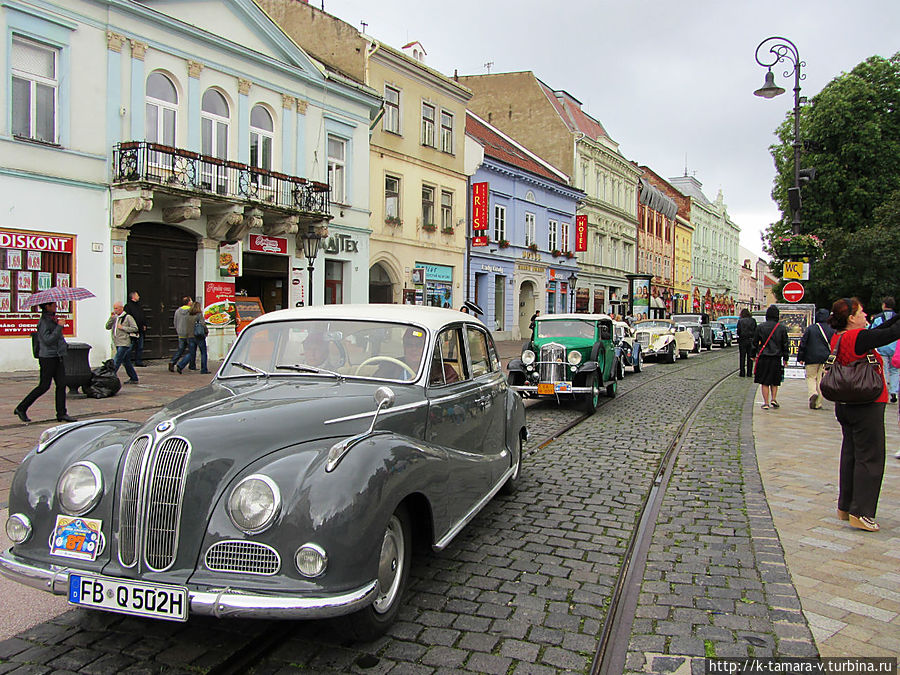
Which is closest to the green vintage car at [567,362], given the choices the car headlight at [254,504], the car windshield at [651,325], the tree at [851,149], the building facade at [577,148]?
the car headlight at [254,504]

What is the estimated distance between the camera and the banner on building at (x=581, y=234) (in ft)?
136

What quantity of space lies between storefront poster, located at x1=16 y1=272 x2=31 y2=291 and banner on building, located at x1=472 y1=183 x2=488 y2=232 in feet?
63.3

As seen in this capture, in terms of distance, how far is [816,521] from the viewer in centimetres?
533

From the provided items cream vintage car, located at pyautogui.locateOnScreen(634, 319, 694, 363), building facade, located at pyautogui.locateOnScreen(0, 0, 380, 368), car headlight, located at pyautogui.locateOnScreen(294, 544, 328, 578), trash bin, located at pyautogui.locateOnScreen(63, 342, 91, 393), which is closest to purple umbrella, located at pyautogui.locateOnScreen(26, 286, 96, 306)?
trash bin, located at pyautogui.locateOnScreen(63, 342, 91, 393)

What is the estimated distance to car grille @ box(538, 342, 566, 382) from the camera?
11.5 m

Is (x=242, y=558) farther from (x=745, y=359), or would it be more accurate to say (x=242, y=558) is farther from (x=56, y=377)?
(x=745, y=359)

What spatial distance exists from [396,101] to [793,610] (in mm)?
25573

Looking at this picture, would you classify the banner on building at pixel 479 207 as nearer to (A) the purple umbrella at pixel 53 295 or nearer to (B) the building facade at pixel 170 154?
(B) the building facade at pixel 170 154

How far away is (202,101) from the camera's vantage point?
1845 cm

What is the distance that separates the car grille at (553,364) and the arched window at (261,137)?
39.6ft

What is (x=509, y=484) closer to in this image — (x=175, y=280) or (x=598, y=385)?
(x=598, y=385)

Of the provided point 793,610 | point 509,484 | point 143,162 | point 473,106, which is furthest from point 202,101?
point 473,106

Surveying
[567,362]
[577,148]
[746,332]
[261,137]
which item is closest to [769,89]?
[746,332]

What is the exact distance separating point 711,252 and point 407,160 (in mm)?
65089
